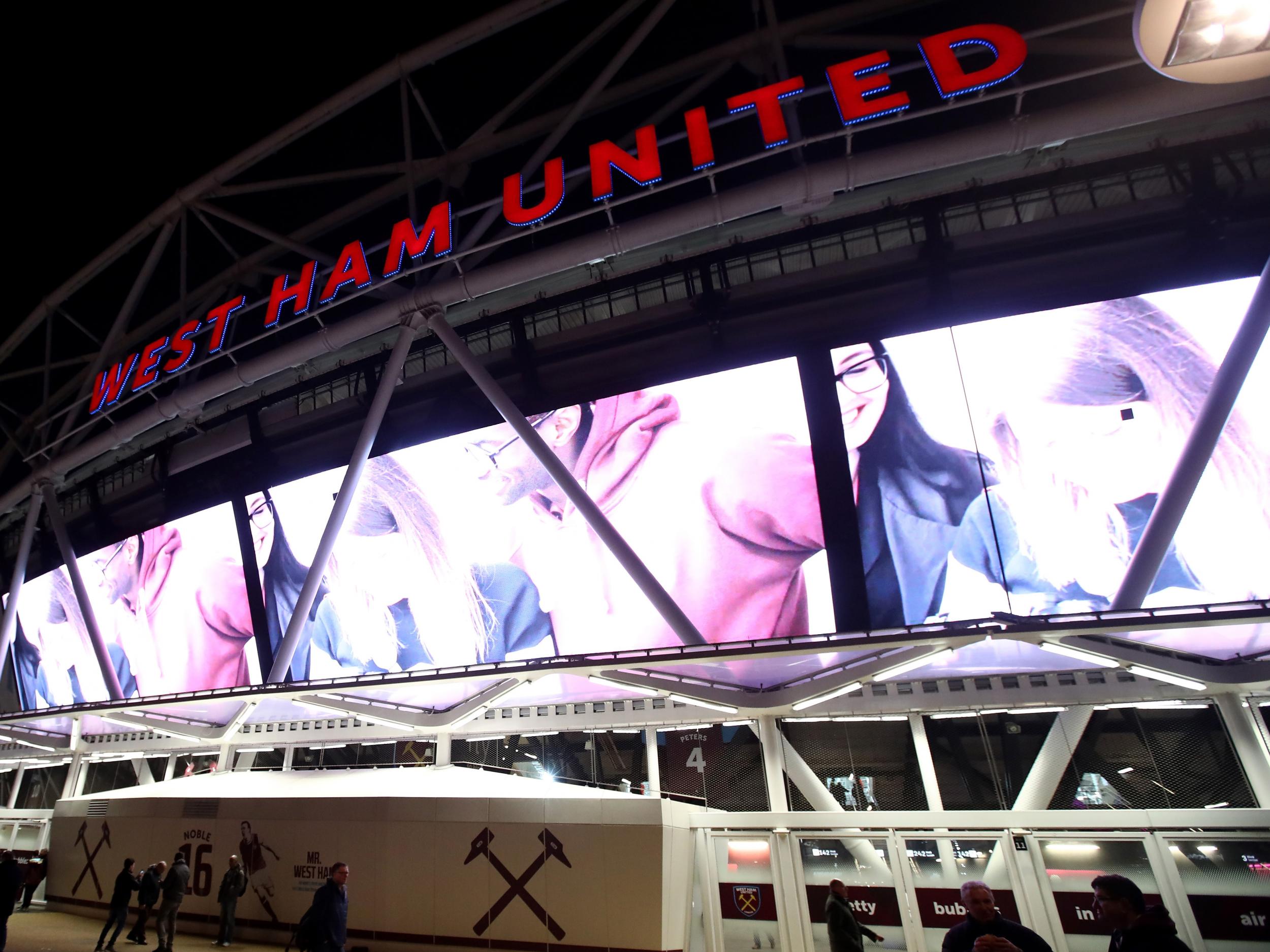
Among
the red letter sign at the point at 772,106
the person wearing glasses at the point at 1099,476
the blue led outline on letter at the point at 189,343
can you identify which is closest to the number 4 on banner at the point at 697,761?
the person wearing glasses at the point at 1099,476

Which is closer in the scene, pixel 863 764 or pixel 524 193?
pixel 863 764

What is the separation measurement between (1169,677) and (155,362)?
2296cm

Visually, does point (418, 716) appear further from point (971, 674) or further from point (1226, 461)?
point (1226, 461)

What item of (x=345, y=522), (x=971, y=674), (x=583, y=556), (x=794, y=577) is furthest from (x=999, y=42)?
(x=345, y=522)

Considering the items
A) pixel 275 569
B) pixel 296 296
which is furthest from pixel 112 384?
pixel 296 296

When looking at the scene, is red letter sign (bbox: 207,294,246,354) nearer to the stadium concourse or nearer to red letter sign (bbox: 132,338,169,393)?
the stadium concourse

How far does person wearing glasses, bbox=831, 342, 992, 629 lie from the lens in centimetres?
1194

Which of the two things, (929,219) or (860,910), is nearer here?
(860,910)

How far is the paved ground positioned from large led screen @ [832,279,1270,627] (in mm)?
13135

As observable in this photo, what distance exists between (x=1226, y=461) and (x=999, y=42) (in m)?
7.64

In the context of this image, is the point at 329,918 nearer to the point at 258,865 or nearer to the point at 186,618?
the point at 258,865

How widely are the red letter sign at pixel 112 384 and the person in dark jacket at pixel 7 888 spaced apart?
12.7 m

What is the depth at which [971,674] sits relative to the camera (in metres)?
12.0

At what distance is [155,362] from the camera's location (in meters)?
18.2
